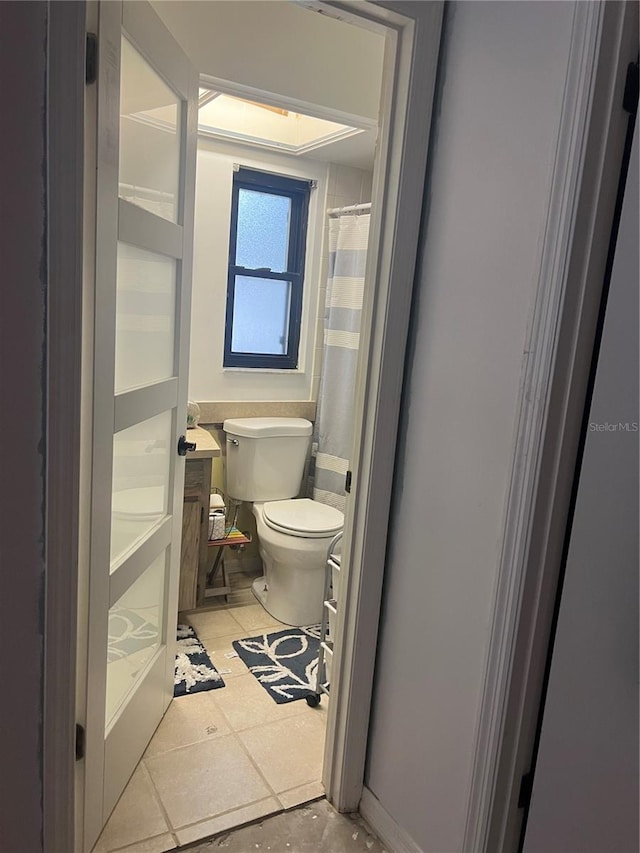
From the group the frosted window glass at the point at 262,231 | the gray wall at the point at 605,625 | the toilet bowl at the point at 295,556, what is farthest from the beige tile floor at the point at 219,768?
the frosted window glass at the point at 262,231

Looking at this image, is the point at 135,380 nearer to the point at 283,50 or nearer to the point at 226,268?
the point at 283,50

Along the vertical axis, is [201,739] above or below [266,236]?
below

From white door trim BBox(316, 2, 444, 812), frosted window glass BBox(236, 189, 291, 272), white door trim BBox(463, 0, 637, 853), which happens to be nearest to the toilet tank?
frosted window glass BBox(236, 189, 291, 272)

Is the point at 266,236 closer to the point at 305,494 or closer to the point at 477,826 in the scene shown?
the point at 305,494

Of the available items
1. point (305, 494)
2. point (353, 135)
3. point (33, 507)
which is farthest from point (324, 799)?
point (353, 135)

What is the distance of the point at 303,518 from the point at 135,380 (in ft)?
4.24

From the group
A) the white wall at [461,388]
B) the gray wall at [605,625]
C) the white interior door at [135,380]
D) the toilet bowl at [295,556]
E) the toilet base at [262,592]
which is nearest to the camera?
the gray wall at [605,625]

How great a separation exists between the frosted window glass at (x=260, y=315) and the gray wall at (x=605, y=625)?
2164 mm

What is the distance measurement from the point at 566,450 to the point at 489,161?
24.3 inches

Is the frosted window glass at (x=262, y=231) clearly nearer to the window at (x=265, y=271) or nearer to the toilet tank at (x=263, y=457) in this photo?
the window at (x=265, y=271)

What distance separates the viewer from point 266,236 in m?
3.07

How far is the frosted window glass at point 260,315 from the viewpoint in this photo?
10.1 ft

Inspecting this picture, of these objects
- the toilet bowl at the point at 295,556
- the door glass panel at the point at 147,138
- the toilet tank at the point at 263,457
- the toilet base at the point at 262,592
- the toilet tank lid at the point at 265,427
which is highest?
the door glass panel at the point at 147,138

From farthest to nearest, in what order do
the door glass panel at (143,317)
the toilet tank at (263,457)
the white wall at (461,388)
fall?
the toilet tank at (263,457) < the door glass panel at (143,317) < the white wall at (461,388)
